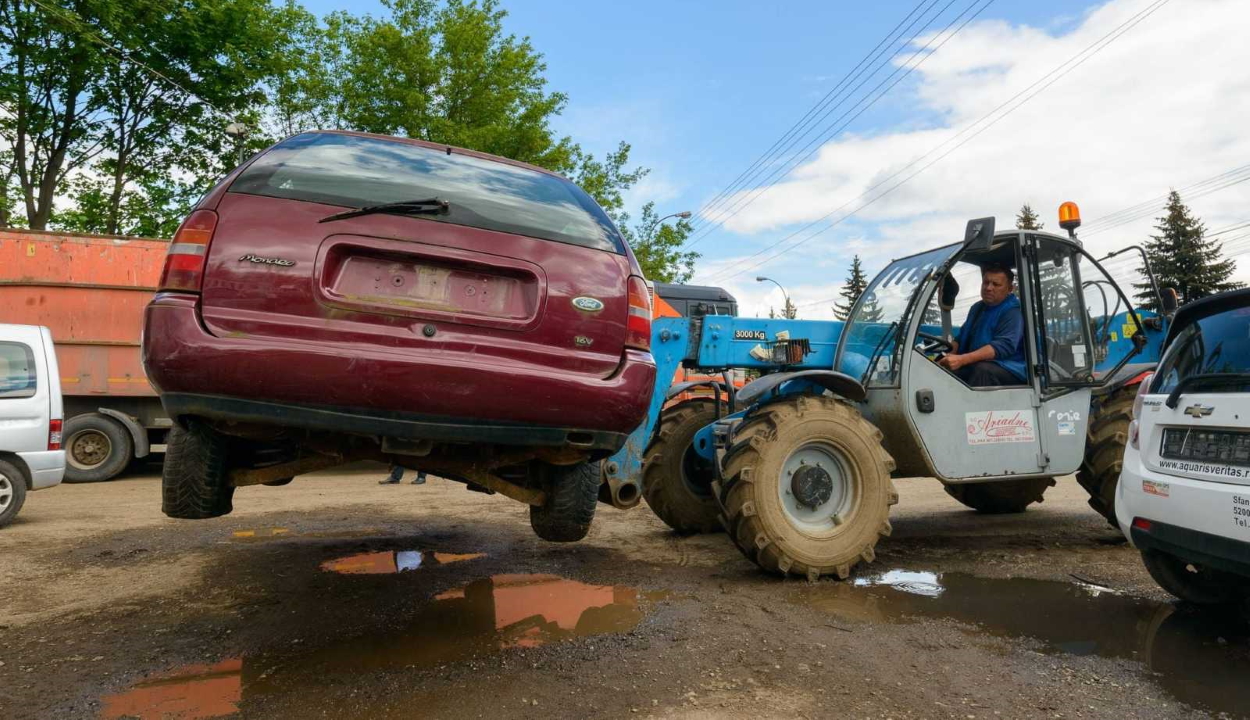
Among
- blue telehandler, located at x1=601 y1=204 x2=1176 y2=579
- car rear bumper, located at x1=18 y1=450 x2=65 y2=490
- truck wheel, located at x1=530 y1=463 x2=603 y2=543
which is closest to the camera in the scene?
truck wheel, located at x1=530 y1=463 x2=603 y2=543

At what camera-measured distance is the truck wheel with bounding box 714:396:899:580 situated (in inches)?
178

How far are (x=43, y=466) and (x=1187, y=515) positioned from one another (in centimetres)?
837

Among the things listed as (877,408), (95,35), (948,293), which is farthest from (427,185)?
(95,35)

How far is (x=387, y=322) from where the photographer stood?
2744 millimetres

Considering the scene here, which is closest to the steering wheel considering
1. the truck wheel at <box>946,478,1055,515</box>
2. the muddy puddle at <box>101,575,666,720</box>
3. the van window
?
the truck wheel at <box>946,478,1055,515</box>

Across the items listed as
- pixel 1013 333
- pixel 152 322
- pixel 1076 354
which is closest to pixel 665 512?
pixel 1013 333

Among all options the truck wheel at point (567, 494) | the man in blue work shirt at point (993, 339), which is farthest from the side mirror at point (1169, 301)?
the truck wheel at point (567, 494)

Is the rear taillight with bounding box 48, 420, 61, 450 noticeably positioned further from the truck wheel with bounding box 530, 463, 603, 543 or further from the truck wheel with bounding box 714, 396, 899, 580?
the truck wheel with bounding box 714, 396, 899, 580

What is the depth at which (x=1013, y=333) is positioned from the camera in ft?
17.7

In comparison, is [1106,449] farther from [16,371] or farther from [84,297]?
[84,297]

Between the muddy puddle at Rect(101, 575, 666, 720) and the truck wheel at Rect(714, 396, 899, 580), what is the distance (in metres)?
0.74

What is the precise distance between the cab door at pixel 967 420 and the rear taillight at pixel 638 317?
8.22 ft

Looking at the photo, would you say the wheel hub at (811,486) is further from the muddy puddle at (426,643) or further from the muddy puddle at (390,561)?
the muddy puddle at (390,561)

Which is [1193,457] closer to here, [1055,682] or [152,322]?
[1055,682]
